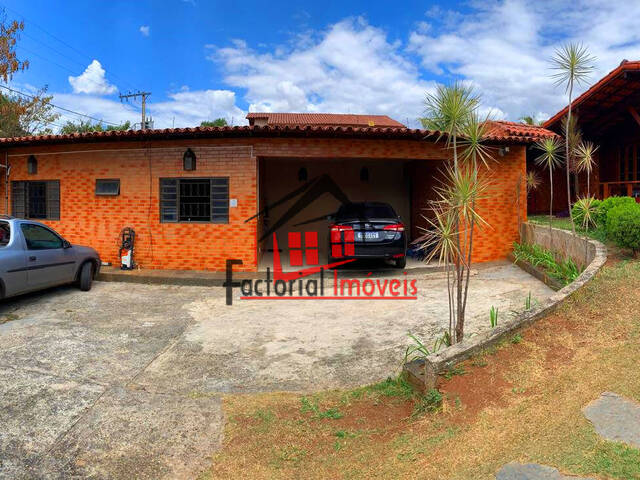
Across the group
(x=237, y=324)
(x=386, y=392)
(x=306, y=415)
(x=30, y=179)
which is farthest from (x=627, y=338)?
(x=30, y=179)

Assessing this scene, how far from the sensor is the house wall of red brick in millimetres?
9297

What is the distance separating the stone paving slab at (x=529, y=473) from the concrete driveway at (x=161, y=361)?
183 centimetres

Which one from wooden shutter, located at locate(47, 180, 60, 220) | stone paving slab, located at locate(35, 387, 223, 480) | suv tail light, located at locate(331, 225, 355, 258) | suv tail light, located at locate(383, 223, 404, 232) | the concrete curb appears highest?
wooden shutter, located at locate(47, 180, 60, 220)

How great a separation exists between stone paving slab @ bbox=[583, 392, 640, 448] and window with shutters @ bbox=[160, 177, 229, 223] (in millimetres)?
7622

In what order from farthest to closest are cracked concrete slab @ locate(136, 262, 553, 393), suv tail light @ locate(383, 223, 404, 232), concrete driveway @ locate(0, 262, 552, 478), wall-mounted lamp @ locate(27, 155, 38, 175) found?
wall-mounted lamp @ locate(27, 155, 38, 175) < suv tail light @ locate(383, 223, 404, 232) < cracked concrete slab @ locate(136, 262, 553, 393) < concrete driveway @ locate(0, 262, 552, 478)

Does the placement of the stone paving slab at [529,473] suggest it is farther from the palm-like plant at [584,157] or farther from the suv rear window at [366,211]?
the palm-like plant at [584,157]

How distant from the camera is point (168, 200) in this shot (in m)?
9.60

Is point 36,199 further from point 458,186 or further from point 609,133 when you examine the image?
point 609,133

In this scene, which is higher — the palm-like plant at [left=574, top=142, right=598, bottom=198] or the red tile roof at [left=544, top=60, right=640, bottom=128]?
the red tile roof at [left=544, top=60, right=640, bottom=128]

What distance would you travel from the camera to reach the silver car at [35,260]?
20.9ft

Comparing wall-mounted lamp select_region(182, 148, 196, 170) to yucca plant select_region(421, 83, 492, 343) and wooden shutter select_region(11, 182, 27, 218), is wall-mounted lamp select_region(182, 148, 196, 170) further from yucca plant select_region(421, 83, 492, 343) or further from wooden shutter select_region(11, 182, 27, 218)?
yucca plant select_region(421, 83, 492, 343)

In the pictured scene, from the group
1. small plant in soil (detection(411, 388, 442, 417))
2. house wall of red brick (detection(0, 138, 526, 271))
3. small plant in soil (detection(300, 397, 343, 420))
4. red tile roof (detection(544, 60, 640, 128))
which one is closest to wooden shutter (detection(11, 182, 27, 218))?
house wall of red brick (detection(0, 138, 526, 271))

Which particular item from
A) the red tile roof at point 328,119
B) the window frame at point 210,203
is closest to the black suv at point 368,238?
the window frame at point 210,203

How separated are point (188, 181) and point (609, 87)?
1040cm
